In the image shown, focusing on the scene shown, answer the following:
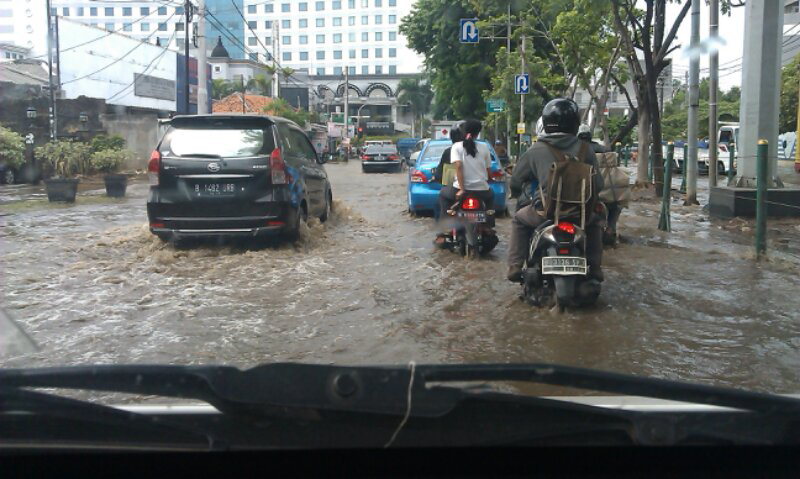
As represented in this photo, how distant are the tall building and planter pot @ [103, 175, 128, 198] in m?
6.84

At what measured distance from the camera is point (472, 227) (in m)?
8.73

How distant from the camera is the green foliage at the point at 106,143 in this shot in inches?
1082

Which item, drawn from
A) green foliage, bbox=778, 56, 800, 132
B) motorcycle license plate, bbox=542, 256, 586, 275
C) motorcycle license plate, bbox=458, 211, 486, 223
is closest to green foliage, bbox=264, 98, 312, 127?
green foliage, bbox=778, 56, 800, 132

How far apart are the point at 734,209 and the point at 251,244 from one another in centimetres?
790

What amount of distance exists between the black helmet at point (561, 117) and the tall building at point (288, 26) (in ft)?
64.0

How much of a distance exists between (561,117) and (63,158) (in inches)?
898

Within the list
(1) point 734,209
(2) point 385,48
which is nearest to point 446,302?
(1) point 734,209

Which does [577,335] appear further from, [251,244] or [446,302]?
[251,244]

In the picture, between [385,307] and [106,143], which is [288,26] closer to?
[106,143]

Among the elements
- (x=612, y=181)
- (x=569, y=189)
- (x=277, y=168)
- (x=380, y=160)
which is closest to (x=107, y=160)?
(x=380, y=160)

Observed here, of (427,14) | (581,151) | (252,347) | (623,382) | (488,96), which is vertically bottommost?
(252,347)

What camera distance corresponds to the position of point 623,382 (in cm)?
232

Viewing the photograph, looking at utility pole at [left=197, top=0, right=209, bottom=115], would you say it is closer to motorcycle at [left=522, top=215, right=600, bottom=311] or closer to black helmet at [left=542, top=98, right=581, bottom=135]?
black helmet at [left=542, top=98, right=581, bottom=135]

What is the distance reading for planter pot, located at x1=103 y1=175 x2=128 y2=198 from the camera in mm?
18156
